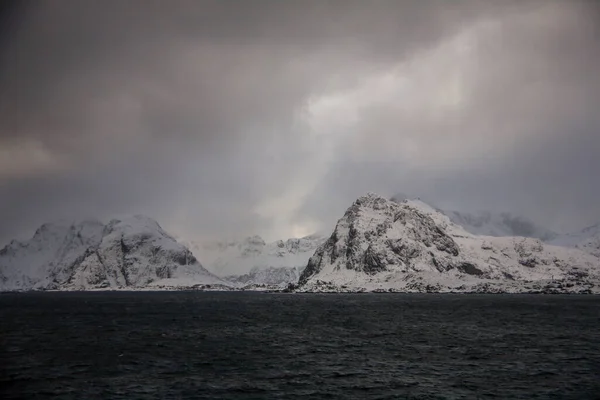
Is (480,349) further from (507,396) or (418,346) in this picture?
(507,396)

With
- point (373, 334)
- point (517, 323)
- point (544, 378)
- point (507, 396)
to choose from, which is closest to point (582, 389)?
point (544, 378)

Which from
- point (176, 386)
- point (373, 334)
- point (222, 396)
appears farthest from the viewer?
point (373, 334)

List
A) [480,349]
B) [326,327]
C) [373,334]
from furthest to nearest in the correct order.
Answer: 1. [326,327]
2. [373,334]
3. [480,349]

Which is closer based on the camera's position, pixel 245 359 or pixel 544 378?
pixel 544 378

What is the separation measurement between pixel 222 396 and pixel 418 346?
48937 mm

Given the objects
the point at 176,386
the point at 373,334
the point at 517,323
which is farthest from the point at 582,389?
the point at 517,323

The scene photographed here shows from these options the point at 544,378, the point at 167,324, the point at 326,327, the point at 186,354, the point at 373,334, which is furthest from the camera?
the point at 167,324

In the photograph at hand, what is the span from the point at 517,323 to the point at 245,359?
9105 cm

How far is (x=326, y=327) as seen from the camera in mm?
128000

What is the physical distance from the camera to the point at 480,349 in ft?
291

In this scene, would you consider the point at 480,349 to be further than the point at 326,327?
No

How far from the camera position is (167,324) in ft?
450

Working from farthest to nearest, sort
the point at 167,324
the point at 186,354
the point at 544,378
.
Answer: the point at 167,324 < the point at 186,354 < the point at 544,378

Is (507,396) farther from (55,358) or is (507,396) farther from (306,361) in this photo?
(55,358)
